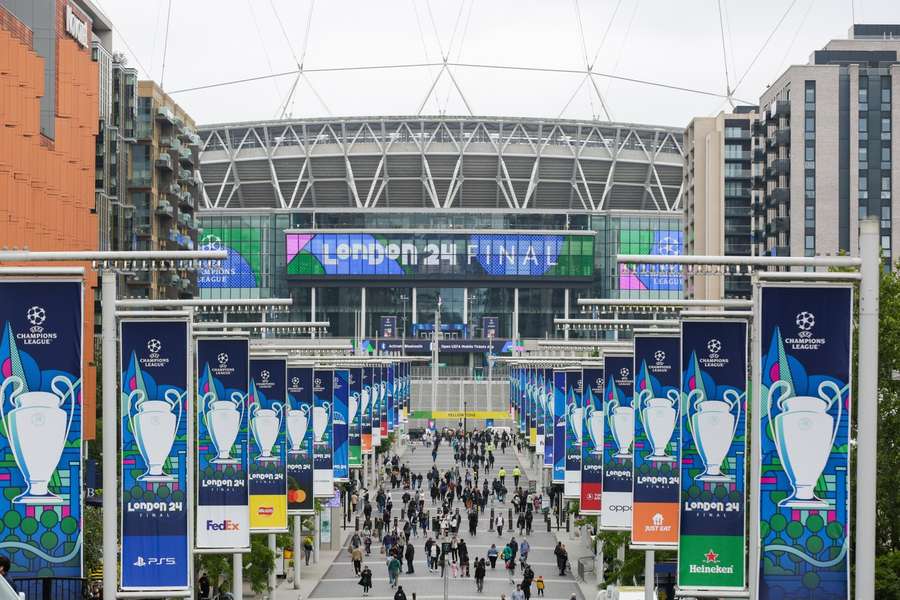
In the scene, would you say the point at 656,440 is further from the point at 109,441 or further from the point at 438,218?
the point at 438,218

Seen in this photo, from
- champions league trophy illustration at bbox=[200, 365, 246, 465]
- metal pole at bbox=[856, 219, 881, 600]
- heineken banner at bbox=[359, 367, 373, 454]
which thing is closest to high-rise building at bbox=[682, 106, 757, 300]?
heineken banner at bbox=[359, 367, 373, 454]

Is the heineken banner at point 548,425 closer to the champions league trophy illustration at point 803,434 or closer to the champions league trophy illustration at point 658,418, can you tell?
the champions league trophy illustration at point 658,418

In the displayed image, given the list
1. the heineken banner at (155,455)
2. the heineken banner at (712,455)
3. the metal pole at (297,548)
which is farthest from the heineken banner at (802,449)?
the metal pole at (297,548)

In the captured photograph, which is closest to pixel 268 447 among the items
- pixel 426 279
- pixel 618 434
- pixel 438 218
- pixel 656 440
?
pixel 656 440

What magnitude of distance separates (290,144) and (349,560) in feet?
379

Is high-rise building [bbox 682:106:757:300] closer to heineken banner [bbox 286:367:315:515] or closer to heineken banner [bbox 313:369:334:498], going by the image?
heineken banner [bbox 313:369:334:498]

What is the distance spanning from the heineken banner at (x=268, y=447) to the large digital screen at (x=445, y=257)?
140236 millimetres

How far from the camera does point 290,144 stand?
561 ft

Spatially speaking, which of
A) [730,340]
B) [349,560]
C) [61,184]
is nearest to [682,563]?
[730,340]

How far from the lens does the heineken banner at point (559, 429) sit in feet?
180

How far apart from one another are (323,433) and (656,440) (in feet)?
61.3

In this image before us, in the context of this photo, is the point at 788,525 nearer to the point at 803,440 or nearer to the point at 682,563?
the point at 803,440

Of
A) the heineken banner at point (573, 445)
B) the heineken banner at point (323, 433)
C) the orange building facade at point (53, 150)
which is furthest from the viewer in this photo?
the orange building facade at point (53, 150)

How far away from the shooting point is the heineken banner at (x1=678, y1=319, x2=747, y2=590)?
23.1m
